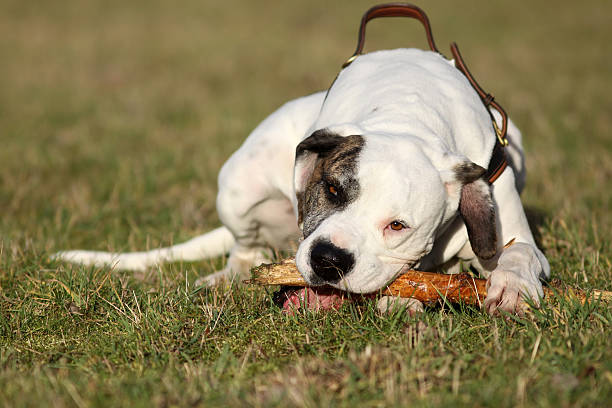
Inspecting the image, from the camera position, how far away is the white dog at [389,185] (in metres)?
2.71

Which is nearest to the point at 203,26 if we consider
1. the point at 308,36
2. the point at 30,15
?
the point at 308,36

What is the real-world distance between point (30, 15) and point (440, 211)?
15728 mm

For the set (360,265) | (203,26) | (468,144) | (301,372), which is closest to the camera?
(301,372)

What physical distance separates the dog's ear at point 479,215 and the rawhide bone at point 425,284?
0.16 m

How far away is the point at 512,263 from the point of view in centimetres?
305

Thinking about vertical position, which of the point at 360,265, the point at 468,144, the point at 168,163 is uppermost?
the point at 468,144

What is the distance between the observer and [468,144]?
3268mm

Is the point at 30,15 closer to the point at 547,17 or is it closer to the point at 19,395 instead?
the point at 547,17

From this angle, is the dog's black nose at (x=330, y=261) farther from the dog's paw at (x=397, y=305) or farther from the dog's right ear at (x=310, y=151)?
the dog's right ear at (x=310, y=151)

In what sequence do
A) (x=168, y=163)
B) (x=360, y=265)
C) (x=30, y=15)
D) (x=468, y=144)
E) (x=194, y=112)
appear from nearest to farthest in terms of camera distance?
(x=360, y=265) → (x=468, y=144) → (x=168, y=163) → (x=194, y=112) → (x=30, y=15)

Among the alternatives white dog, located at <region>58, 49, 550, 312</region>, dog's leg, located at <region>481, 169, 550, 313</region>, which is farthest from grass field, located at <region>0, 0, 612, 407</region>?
white dog, located at <region>58, 49, 550, 312</region>

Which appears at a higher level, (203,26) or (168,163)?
(203,26)

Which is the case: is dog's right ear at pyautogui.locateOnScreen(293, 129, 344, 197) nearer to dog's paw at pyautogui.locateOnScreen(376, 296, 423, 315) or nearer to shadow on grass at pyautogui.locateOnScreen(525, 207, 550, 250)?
dog's paw at pyautogui.locateOnScreen(376, 296, 423, 315)

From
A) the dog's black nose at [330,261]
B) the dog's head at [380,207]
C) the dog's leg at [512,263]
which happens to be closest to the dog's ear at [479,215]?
the dog's head at [380,207]
